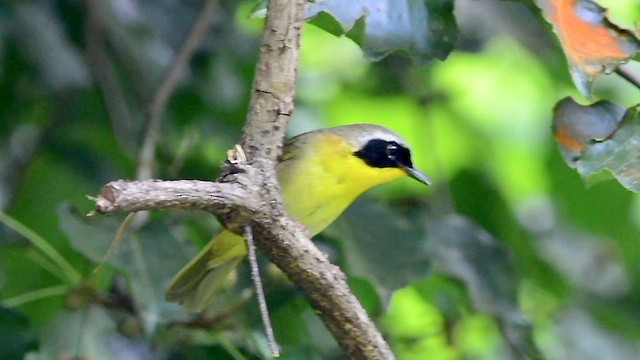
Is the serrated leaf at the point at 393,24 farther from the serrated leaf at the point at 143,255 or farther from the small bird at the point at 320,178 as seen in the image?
the serrated leaf at the point at 143,255

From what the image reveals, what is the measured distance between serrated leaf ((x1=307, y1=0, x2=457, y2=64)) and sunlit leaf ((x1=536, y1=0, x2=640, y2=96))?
136 millimetres

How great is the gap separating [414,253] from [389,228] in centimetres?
8

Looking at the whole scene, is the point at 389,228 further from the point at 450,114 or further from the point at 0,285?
the point at 450,114

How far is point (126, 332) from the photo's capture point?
1.78 metres

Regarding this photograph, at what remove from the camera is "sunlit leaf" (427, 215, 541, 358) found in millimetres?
1859

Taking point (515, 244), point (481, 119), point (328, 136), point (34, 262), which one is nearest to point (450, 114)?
point (481, 119)

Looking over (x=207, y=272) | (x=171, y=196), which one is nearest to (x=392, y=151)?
(x=207, y=272)

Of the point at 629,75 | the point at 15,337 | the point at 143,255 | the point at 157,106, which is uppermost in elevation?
the point at 157,106

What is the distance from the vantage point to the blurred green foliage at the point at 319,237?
176 cm

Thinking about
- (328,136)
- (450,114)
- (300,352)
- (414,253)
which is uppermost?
(450,114)

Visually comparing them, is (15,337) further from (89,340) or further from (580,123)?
(580,123)

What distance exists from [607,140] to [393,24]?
0.31 m

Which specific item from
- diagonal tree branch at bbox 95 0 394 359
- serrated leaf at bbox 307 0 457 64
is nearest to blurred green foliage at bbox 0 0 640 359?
serrated leaf at bbox 307 0 457 64

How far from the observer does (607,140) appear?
139 centimetres
